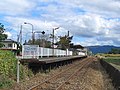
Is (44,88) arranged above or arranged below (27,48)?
below

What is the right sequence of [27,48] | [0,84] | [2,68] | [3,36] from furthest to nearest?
[3,36] < [27,48] < [2,68] < [0,84]

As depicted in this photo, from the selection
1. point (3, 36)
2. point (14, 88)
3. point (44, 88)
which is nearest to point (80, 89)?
point (44, 88)

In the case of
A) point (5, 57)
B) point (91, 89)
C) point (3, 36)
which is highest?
point (3, 36)

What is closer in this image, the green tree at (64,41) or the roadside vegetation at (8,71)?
the roadside vegetation at (8,71)

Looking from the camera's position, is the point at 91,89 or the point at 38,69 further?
the point at 38,69

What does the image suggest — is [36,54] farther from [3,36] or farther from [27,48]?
[3,36]

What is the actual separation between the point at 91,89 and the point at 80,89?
70 centimetres

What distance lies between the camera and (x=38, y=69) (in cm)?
3067

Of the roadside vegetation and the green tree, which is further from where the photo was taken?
the green tree

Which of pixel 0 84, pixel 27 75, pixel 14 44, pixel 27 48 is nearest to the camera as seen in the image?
pixel 0 84

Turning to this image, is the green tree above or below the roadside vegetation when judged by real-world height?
above

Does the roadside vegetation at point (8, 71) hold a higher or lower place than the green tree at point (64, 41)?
lower

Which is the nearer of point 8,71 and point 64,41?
point 8,71

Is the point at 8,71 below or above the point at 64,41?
below
